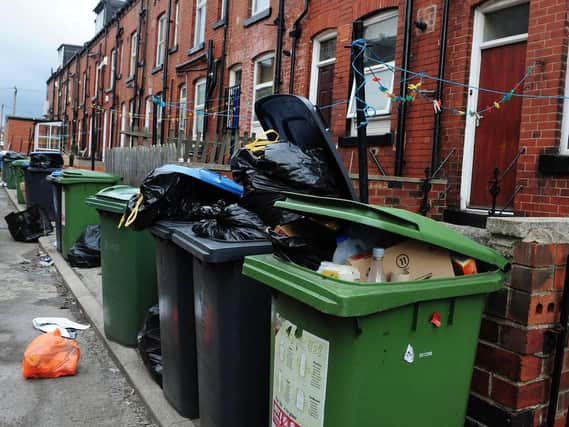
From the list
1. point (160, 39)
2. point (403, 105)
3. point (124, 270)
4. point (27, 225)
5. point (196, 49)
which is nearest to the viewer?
point (124, 270)

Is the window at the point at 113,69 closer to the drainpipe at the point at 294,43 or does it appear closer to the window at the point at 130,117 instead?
the window at the point at 130,117

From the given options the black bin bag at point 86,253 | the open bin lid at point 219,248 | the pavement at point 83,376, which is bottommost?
the pavement at point 83,376

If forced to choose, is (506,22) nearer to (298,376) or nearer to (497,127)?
(497,127)

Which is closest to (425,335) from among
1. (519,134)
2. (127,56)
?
(519,134)

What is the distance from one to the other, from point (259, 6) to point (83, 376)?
10.3m

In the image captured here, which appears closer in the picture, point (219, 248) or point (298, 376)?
point (298, 376)

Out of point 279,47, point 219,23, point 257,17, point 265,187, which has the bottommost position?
point 265,187

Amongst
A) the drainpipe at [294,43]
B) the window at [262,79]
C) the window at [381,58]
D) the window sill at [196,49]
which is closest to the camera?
the window at [381,58]

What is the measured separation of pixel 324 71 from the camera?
9906 millimetres

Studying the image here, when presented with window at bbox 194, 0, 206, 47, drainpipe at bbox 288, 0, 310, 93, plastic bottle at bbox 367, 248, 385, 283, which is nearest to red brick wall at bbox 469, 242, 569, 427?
plastic bottle at bbox 367, 248, 385, 283

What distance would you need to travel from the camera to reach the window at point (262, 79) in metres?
11.9

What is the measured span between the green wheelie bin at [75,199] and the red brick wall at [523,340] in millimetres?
6869

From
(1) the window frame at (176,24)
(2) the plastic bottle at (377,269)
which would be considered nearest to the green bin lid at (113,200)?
(2) the plastic bottle at (377,269)

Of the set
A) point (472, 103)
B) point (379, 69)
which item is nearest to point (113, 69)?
point (379, 69)
